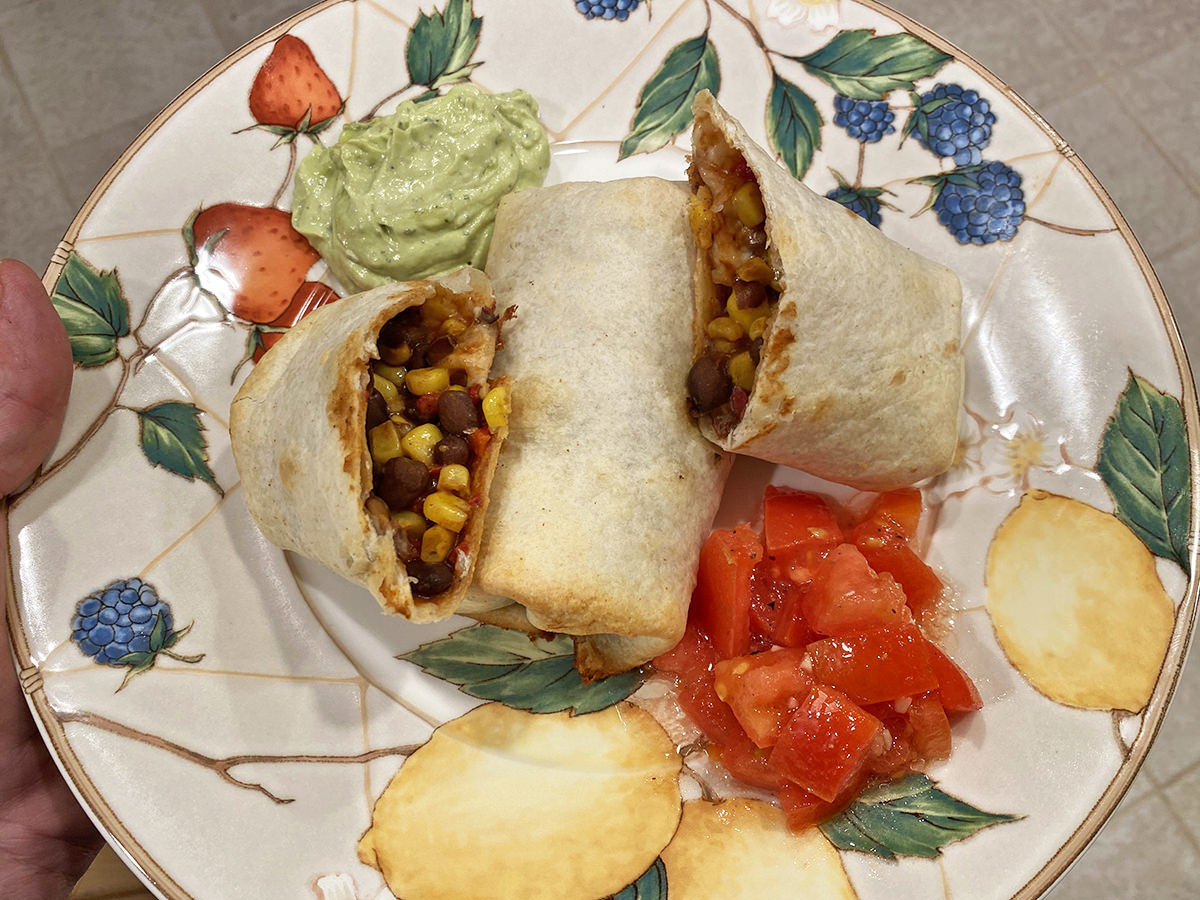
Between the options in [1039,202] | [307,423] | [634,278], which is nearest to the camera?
[307,423]

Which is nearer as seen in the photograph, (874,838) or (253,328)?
(874,838)

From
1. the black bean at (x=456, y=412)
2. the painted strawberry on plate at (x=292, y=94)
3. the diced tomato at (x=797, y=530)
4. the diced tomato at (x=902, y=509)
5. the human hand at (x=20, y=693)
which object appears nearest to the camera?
the black bean at (x=456, y=412)

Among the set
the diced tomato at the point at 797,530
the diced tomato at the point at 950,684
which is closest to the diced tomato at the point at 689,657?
the diced tomato at the point at 797,530

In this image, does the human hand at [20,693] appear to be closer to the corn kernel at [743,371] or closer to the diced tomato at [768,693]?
the corn kernel at [743,371]

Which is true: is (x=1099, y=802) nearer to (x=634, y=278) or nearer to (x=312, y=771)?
(x=634, y=278)

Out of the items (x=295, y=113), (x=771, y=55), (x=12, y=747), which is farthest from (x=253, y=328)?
(x=771, y=55)

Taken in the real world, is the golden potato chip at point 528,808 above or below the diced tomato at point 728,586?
below

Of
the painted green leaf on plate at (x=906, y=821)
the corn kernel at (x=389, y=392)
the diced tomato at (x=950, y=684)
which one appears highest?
the corn kernel at (x=389, y=392)

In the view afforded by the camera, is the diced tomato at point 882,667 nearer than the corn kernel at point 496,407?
No
